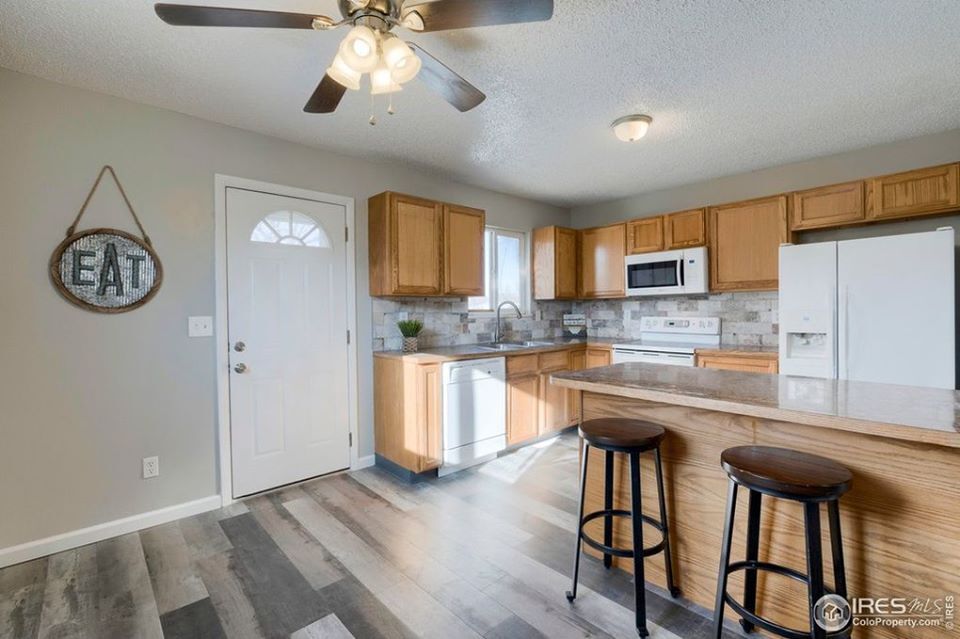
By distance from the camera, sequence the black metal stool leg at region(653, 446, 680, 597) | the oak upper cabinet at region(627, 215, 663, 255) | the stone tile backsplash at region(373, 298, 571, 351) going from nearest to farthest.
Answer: the black metal stool leg at region(653, 446, 680, 597), the stone tile backsplash at region(373, 298, 571, 351), the oak upper cabinet at region(627, 215, 663, 255)

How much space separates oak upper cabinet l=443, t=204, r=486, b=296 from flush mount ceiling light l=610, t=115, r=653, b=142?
1451 millimetres

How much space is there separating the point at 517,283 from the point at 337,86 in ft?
10.6

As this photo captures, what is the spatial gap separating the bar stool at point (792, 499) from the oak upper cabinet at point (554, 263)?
3220 mm

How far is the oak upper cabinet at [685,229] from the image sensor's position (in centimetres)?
391

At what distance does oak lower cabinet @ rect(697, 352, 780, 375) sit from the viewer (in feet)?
10.7

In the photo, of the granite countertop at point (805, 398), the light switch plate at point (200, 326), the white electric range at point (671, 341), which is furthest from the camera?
the white electric range at point (671, 341)

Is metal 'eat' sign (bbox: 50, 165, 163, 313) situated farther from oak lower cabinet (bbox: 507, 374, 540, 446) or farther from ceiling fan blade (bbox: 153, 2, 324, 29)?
oak lower cabinet (bbox: 507, 374, 540, 446)

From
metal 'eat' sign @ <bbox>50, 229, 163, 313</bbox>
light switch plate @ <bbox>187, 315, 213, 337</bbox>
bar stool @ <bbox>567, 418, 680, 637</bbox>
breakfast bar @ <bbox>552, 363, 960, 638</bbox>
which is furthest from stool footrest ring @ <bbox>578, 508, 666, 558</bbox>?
metal 'eat' sign @ <bbox>50, 229, 163, 313</bbox>

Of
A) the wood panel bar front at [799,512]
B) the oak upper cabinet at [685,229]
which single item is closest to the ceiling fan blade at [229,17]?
the wood panel bar front at [799,512]

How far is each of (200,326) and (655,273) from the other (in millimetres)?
3840

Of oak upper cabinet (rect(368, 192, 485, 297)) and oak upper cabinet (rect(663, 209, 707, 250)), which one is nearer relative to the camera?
oak upper cabinet (rect(368, 192, 485, 297))

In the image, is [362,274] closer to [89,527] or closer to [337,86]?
[337,86]

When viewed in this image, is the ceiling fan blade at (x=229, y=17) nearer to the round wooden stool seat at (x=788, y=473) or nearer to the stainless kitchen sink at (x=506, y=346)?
the round wooden stool seat at (x=788, y=473)

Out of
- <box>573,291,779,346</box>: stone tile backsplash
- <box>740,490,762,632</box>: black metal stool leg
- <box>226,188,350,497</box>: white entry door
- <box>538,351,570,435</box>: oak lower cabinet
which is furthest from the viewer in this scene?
<box>538,351,570,435</box>: oak lower cabinet
